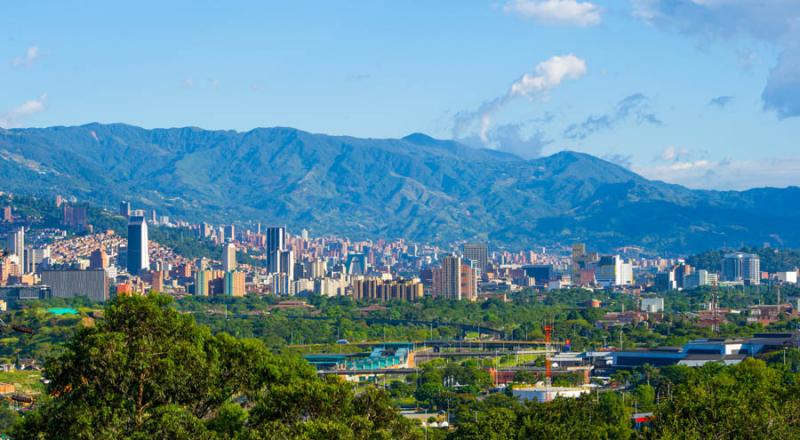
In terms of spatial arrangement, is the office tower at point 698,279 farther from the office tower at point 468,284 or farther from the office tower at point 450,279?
the office tower at point 450,279

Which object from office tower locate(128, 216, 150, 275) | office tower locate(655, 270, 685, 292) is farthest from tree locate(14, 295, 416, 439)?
office tower locate(128, 216, 150, 275)

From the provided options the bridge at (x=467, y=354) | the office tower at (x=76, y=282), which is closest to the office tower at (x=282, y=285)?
the office tower at (x=76, y=282)

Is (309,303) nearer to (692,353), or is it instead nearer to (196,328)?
(692,353)

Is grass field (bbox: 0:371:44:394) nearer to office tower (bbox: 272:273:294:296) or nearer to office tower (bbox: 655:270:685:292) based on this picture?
office tower (bbox: 272:273:294:296)

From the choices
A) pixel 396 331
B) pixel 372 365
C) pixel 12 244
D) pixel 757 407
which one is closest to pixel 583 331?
pixel 396 331

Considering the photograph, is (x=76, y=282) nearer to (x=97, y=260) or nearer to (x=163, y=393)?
(x=97, y=260)
